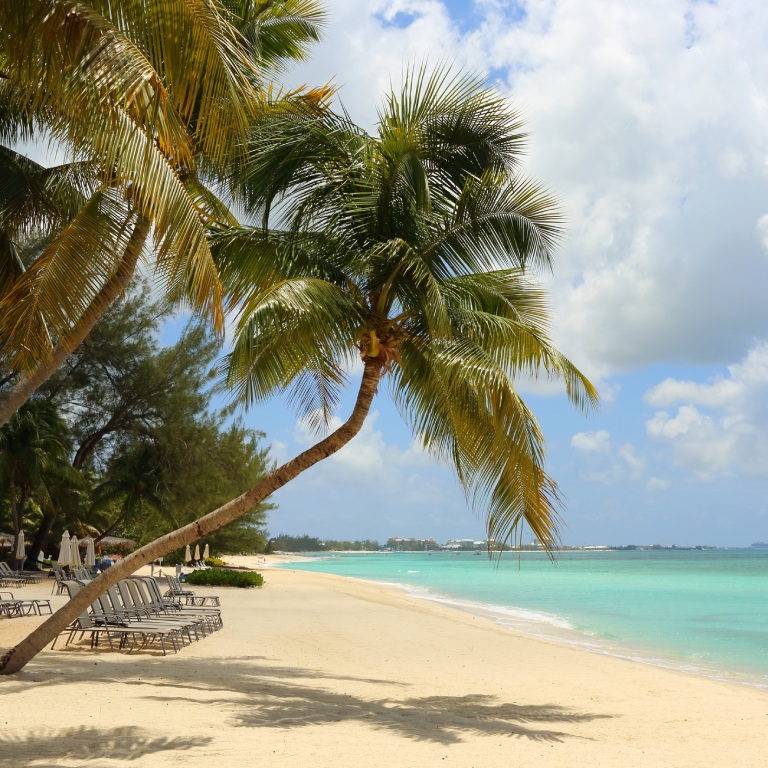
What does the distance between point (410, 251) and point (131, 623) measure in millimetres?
6641

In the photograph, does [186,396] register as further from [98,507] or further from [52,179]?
[52,179]

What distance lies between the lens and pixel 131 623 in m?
11.9

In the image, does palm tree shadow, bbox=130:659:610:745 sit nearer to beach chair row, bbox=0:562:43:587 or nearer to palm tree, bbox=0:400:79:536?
beach chair row, bbox=0:562:43:587

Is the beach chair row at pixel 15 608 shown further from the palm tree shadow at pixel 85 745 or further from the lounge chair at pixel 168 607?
the palm tree shadow at pixel 85 745

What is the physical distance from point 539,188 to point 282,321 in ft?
10.8

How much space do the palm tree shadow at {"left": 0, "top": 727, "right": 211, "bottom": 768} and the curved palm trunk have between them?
2.29m

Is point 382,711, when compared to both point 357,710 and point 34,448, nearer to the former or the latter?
point 357,710

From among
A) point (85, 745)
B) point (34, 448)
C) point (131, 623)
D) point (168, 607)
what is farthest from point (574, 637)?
point (85, 745)

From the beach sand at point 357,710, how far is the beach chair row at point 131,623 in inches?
13.7

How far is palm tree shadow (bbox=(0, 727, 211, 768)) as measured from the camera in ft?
19.1

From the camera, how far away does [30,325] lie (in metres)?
5.79

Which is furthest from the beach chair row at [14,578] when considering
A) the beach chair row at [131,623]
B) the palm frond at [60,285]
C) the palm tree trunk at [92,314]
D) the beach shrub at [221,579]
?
the palm frond at [60,285]

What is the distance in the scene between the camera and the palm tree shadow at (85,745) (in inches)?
229

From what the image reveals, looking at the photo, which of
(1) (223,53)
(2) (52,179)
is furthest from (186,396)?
(1) (223,53)
